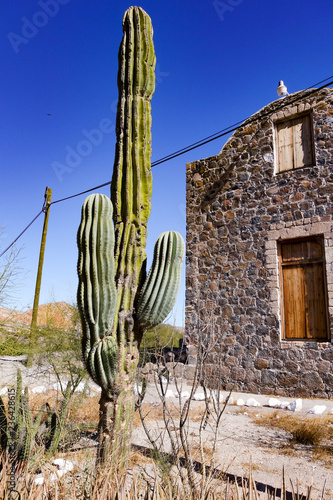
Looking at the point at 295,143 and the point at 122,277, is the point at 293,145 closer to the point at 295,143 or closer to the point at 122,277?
the point at 295,143

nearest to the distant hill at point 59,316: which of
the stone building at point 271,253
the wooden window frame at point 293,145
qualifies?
the stone building at point 271,253

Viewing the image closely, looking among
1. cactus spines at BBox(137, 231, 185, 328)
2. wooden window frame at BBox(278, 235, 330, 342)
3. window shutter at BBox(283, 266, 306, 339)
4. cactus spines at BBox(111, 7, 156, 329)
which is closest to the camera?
cactus spines at BBox(137, 231, 185, 328)

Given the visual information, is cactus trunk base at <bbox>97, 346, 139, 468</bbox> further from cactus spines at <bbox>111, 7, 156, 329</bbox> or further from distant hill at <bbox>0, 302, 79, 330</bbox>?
distant hill at <bbox>0, 302, 79, 330</bbox>

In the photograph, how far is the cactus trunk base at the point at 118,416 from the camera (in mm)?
3146

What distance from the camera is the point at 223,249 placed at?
858 cm

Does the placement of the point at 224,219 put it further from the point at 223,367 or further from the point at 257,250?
the point at 223,367

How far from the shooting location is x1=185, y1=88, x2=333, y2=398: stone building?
23.8 feet

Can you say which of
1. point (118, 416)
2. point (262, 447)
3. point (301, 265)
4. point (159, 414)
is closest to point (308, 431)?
point (262, 447)

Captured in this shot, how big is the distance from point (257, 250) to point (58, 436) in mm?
5472

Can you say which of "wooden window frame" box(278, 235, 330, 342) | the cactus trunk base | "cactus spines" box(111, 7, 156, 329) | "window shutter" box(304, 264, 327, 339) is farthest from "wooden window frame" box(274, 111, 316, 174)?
the cactus trunk base

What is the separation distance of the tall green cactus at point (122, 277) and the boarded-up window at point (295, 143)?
16.3 ft

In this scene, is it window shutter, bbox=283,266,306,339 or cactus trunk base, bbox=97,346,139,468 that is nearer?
cactus trunk base, bbox=97,346,139,468

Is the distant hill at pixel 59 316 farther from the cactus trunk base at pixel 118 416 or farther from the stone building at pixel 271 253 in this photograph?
the cactus trunk base at pixel 118 416

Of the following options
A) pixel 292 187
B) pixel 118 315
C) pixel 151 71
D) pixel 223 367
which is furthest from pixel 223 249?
pixel 118 315
